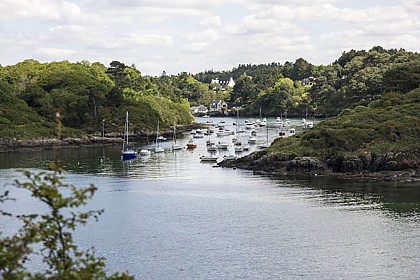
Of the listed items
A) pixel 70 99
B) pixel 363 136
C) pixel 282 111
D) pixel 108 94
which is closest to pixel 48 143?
pixel 70 99

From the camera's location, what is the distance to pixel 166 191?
60.2 meters

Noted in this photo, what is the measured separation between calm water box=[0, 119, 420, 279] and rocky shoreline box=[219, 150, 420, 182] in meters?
2.65

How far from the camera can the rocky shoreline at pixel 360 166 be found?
64.0m

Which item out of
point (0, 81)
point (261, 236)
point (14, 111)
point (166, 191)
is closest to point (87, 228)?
point (261, 236)

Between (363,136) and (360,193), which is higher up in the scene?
(363,136)

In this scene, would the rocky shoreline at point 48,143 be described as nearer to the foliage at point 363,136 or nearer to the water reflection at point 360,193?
the foliage at point 363,136

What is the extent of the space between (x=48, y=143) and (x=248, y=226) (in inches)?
2564

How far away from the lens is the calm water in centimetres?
3519

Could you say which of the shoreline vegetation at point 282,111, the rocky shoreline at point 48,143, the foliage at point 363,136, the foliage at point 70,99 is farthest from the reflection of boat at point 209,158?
the foliage at point 70,99

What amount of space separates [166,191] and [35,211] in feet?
44.1

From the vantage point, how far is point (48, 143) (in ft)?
339

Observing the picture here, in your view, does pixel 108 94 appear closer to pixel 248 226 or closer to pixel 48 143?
pixel 48 143

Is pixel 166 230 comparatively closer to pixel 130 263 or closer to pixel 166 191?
pixel 130 263

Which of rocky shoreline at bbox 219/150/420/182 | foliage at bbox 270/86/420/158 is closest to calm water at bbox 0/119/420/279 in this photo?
rocky shoreline at bbox 219/150/420/182
